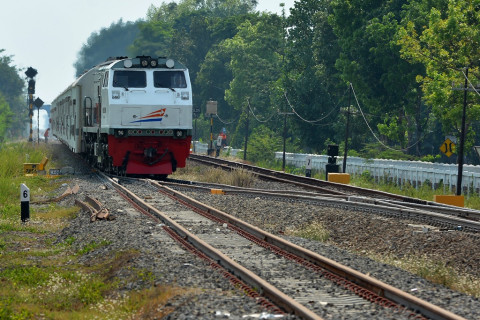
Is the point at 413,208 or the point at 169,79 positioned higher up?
the point at 169,79

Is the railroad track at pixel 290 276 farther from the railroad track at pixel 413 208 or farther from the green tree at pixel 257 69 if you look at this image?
the green tree at pixel 257 69

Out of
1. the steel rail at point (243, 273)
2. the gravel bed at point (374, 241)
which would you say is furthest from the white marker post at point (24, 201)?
the gravel bed at point (374, 241)

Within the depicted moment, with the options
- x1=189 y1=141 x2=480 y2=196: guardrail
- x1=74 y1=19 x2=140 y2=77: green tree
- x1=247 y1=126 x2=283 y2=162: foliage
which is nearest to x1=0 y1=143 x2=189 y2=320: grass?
x1=189 y1=141 x2=480 y2=196: guardrail

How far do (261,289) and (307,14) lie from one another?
47400mm

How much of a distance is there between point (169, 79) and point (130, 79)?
46.2 inches

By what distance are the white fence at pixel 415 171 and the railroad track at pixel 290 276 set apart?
14.4 metres

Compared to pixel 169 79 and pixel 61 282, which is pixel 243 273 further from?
pixel 169 79

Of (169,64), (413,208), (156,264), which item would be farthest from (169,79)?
(156,264)

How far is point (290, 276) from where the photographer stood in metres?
8.90

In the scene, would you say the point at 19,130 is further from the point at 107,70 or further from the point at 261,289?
the point at 261,289

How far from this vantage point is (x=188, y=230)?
12.4m

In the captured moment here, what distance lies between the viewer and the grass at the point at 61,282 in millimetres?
7582

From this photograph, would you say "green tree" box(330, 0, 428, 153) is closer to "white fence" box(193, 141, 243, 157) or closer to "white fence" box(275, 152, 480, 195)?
"white fence" box(275, 152, 480, 195)

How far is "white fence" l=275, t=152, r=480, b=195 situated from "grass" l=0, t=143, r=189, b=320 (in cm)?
1593
